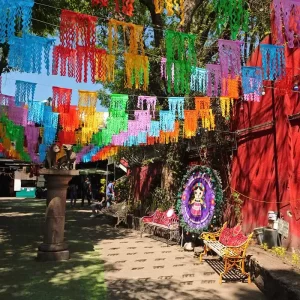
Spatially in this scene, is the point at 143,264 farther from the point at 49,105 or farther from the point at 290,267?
the point at 49,105

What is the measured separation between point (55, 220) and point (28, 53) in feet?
12.6

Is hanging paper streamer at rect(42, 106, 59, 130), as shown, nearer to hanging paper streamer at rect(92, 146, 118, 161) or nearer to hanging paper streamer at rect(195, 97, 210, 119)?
hanging paper streamer at rect(195, 97, 210, 119)

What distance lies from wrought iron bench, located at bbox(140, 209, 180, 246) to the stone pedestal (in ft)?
10.8

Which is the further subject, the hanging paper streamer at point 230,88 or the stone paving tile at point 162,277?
the hanging paper streamer at point 230,88

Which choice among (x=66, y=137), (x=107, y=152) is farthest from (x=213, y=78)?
(x=107, y=152)

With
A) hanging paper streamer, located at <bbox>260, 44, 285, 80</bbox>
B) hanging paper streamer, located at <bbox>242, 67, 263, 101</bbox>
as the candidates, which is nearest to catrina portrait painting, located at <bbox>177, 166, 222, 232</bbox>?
hanging paper streamer, located at <bbox>242, 67, 263, 101</bbox>

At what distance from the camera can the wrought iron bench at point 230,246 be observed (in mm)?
6469

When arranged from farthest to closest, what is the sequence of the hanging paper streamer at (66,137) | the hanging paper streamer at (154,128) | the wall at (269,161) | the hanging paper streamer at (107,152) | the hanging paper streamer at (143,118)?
1. the hanging paper streamer at (107,152)
2. the hanging paper streamer at (66,137)
3. the hanging paper streamer at (154,128)
4. the hanging paper streamer at (143,118)
5. the wall at (269,161)

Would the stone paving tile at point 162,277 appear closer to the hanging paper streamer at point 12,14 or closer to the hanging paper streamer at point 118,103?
→ the hanging paper streamer at point 118,103

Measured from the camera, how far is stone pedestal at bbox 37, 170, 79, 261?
797 cm

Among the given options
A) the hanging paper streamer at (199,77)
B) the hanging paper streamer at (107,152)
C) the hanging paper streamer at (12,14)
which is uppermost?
Result: the hanging paper streamer at (12,14)

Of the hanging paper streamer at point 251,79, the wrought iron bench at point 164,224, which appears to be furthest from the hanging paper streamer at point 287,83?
the wrought iron bench at point 164,224

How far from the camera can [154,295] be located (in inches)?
220

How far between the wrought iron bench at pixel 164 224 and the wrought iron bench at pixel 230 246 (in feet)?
6.37
